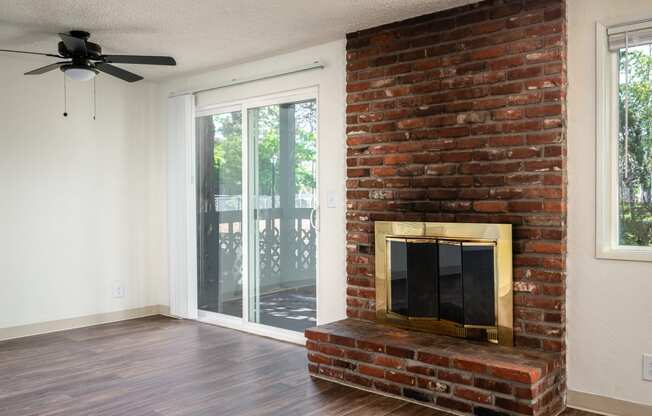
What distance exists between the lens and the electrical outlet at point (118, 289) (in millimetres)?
5230

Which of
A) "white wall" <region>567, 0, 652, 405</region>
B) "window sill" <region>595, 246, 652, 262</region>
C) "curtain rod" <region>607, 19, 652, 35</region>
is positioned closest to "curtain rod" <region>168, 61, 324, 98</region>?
"white wall" <region>567, 0, 652, 405</region>

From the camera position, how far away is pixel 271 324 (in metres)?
4.59

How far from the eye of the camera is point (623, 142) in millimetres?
2938

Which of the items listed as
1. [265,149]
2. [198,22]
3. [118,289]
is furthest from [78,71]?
[118,289]

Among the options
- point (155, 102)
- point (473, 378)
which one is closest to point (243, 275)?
point (155, 102)

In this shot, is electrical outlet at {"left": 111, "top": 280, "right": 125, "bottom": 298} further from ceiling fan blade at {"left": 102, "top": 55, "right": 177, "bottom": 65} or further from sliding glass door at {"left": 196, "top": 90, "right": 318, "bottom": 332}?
ceiling fan blade at {"left": 102, "top": 55, "right": 177, "bottom": 65}

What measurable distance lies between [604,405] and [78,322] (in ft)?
14.0

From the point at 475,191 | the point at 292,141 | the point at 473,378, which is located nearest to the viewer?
the point at 473,378

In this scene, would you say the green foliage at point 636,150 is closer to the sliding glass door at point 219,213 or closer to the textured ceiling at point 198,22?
the textured ceiling at point 198,22

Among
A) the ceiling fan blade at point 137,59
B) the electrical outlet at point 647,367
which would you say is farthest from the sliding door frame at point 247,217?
the electrical outlet at point 647,367

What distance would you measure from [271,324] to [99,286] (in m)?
1.77

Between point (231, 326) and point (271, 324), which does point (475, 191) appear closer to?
point (271, 324)

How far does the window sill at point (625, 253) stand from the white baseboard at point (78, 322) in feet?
13.3

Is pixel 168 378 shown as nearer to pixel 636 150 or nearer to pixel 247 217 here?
pixel 247 217
